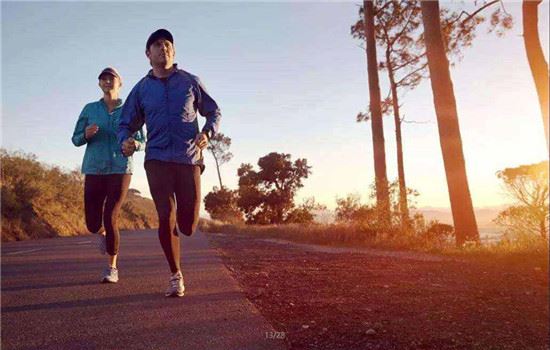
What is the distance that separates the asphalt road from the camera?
2604mm

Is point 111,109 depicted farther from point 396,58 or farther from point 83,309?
point 396,58

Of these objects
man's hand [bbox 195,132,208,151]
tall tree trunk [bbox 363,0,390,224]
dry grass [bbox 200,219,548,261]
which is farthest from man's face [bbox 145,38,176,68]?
tall tree trunk [bbox 363,0,390,224]

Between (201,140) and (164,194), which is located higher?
(201,140)

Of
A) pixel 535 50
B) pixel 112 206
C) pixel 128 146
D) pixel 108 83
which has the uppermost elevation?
pixel 535 50

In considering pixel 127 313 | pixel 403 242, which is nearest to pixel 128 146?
pixel 127 313

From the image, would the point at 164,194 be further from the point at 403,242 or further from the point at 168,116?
the point at 403,242

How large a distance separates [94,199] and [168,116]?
154cm

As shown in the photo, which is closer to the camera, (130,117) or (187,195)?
(187,195)

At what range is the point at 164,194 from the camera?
12.2ft

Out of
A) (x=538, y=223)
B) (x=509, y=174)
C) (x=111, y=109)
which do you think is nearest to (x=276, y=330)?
(x=111, y=109)

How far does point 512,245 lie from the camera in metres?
7.50

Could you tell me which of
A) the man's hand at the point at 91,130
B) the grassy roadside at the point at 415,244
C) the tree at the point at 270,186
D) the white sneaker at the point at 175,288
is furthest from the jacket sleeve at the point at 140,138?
the tree at the point at 270,186

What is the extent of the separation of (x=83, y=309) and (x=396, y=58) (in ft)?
61.0

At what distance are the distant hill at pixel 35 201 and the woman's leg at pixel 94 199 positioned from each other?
9.58 meters
